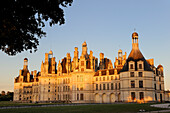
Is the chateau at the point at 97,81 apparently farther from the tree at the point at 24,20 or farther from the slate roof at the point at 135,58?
the tree at the point at 24,20

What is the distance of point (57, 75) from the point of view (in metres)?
101

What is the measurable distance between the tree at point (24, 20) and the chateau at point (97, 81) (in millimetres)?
55990

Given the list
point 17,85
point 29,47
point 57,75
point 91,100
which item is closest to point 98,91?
point 91,100

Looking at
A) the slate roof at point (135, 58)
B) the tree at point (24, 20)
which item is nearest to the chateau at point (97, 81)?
the slate roof at point (135, 58)

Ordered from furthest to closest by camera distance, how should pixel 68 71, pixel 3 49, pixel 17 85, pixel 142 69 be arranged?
pixel 17 85, pixel 68 71, pixel 142 69, pixel 3 49

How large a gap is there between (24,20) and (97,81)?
223 ft

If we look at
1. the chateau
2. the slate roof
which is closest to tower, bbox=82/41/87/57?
the chateau

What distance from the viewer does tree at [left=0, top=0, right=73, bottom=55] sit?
693 inches

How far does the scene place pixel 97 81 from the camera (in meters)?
85.0

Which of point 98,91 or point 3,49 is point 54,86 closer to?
point 98,91

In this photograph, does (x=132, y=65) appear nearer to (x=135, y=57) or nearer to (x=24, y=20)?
(x=135, y=57)

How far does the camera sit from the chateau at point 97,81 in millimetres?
71938

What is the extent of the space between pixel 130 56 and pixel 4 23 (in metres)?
62.3

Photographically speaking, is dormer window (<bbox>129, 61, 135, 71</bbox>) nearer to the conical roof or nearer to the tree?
the conical roof
